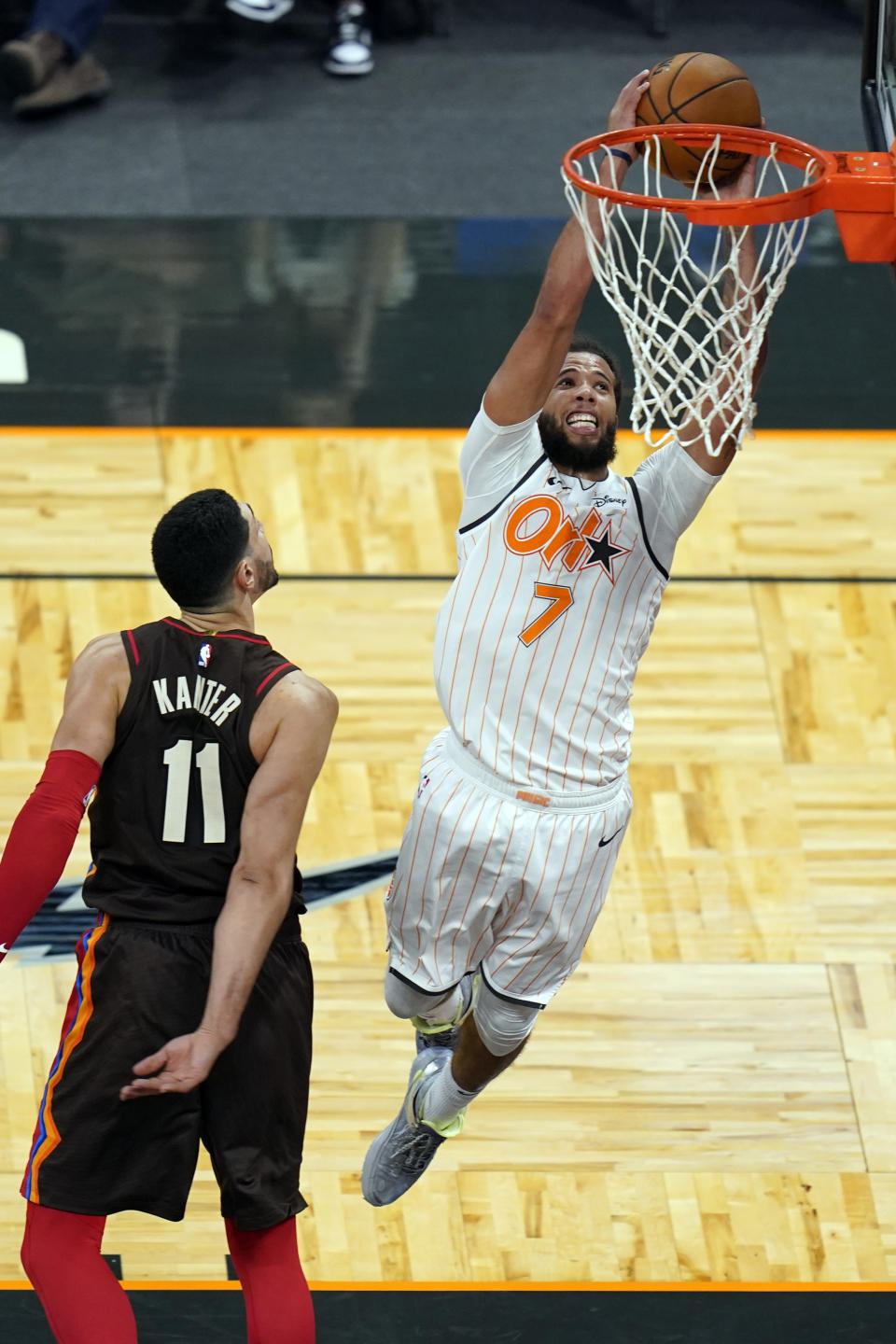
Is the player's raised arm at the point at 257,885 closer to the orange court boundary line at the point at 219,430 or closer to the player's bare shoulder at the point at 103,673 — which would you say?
the player's bare shoulder at the point at 103,673

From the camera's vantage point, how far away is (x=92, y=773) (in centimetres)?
343

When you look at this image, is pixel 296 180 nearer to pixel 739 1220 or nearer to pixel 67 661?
pixel 67 661

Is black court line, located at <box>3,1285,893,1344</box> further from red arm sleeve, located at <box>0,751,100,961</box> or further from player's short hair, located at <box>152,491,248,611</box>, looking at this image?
player's short hair, located at <box>152,491,248,611</box>

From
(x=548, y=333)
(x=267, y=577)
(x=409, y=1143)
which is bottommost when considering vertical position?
(x=409, y=1143)

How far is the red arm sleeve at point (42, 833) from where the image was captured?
11.2 ft

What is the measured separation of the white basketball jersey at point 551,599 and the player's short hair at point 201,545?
0.65m

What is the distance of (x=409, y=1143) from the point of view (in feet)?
14.5

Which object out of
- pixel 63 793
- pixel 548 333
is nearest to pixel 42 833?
pixel 63 793

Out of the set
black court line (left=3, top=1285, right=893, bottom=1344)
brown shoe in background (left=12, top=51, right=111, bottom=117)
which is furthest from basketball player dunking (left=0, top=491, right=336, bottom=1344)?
brown shoe in background (left=12, top=51, right=111, bottom=117)

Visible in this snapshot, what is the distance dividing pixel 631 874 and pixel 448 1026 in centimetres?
138

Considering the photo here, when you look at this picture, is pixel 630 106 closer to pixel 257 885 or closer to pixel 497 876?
pixel 497 876

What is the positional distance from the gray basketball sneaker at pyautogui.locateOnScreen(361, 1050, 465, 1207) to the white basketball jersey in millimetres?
865

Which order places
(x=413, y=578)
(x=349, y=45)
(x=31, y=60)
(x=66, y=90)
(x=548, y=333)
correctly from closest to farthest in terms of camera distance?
(x=548, y=333), (x=413, y=578), (x=31, y=60), (x=66, y=90), (x=349, y=45)

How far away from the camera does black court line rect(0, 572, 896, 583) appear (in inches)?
257
